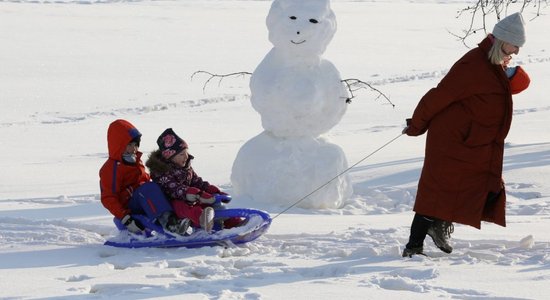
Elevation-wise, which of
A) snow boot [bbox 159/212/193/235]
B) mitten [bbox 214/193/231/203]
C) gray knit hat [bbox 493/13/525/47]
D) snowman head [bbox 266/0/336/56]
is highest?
snowman head [bbox 266/0/336/56]

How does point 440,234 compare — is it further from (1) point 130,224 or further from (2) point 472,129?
(1) point 130,224

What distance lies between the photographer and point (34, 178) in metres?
10.7

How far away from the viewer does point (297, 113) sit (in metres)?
8.61

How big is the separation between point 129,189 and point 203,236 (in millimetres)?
747

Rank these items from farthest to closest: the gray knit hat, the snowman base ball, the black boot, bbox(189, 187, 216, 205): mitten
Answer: the snowman base ball < bbox(189, 187, 216, 205): mitten < the black boot < the gray knit hat

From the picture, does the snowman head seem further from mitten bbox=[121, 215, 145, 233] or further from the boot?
the boot

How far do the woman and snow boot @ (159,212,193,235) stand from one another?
1569 millimetres

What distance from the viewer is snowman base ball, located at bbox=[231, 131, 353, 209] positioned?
8734 millimetres

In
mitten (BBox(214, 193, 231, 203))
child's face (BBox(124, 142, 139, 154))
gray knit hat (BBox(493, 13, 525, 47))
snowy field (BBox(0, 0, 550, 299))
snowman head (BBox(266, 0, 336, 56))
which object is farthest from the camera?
snowman head (BBox(266, 0, 336, 56))

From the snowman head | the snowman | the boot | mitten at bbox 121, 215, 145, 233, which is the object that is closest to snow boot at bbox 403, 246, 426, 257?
the boot

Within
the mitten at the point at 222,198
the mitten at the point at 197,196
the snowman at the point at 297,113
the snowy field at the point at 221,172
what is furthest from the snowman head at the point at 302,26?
the mitten at the point at 197,196

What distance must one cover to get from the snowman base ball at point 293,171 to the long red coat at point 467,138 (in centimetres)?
259

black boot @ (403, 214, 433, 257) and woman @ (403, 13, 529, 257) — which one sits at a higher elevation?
woman @ (403, 13, 529, 257)

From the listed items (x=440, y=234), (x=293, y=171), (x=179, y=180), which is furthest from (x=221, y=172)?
(x=440, y=234)
